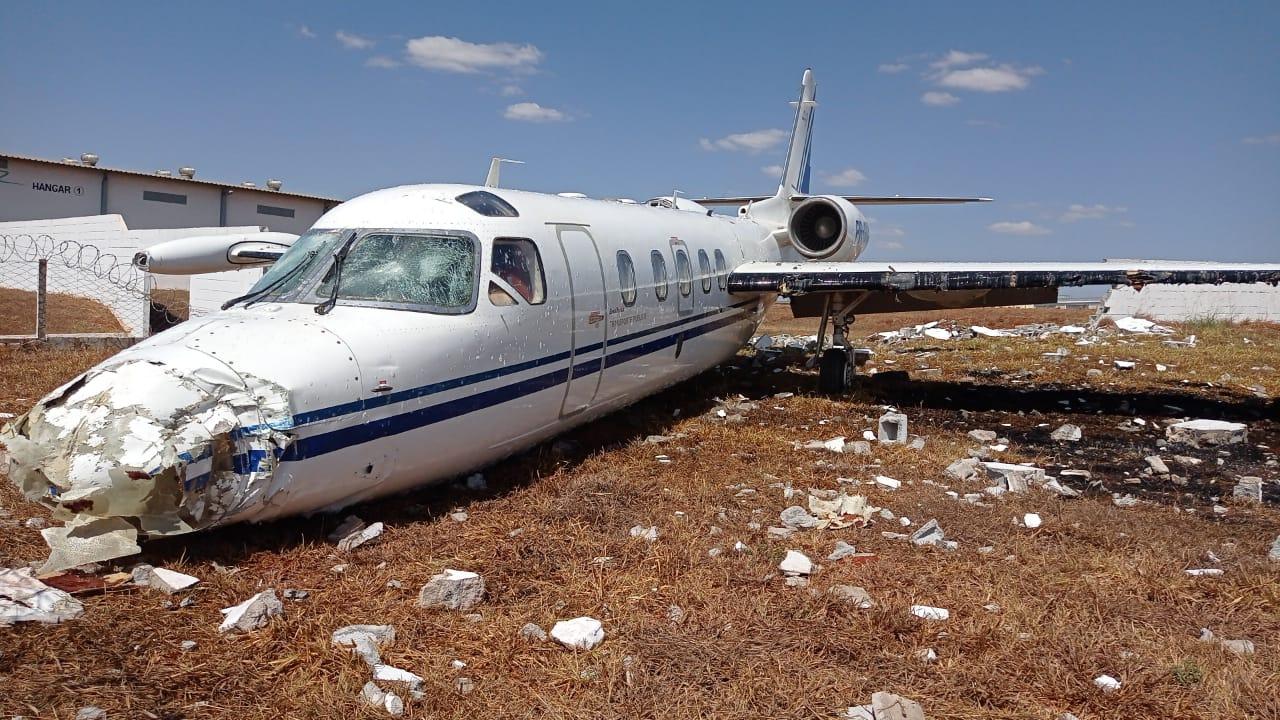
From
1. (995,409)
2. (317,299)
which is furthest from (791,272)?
(317,299)

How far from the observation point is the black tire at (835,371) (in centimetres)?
1278

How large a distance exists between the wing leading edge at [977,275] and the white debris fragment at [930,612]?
7333 mm

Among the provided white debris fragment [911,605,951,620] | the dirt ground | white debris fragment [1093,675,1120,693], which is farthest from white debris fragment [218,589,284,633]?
white debris fragment [1093,675,1120,693]

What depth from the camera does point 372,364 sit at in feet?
18.4

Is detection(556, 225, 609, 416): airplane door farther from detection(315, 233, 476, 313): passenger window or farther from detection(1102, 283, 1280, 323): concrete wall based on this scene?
detection(1102, 283, 1280, 323): concrete wall

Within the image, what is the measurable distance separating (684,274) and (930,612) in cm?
615

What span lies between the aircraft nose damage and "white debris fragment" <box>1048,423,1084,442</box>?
829 centimetres

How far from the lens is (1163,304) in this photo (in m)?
32.1

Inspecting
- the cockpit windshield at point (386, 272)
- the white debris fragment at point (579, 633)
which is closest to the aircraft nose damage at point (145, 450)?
the cockpit windshield at point (386, 272)

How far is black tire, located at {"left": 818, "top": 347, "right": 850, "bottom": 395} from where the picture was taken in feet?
41.9

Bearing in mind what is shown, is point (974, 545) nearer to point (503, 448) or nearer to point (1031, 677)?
point (1031, 677)

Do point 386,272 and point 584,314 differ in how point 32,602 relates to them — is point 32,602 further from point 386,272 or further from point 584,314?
point 584,314

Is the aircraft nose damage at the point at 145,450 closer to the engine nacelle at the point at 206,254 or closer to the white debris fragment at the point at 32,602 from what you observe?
the white debris fragment at the point at 32,602

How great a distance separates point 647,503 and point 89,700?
389 centimetres
